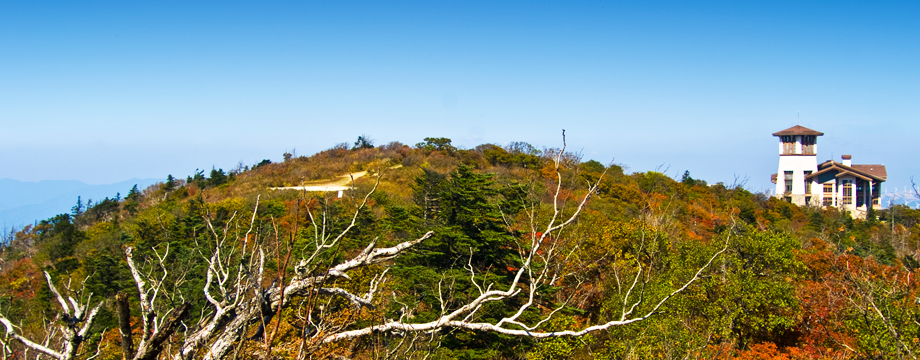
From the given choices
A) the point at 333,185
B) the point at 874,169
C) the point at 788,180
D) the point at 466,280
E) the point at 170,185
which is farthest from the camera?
the point at 874,169

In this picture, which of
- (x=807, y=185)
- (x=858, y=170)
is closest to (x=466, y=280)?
(x=807, y=185)

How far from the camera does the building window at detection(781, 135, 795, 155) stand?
5309cm

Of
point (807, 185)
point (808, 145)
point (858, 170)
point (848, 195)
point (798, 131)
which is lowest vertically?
point (848, 195)

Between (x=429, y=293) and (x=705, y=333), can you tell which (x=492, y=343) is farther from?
(x=705, y=333)

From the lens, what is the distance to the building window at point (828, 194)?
51875 mm

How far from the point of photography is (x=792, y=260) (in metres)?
18.6

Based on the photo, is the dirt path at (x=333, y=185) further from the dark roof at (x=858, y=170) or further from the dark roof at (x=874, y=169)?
the dark roof at (x=874, y=169)

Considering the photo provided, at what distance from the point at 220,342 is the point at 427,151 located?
47.0 metres

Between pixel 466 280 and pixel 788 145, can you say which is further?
pixel 788 145

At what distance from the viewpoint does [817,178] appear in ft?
173

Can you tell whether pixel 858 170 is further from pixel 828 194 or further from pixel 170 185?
pixel 170 185

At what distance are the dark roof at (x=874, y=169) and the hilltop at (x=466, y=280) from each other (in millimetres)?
10883

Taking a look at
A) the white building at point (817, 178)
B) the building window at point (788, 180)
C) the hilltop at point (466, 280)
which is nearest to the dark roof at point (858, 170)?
the white building at point (817, 178)

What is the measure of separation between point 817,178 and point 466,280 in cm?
5066
